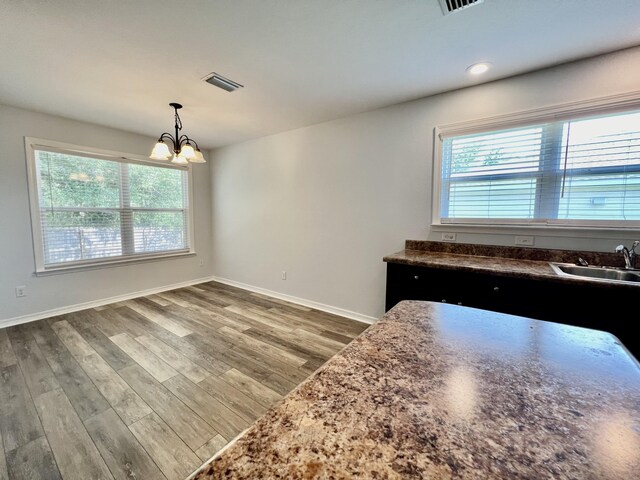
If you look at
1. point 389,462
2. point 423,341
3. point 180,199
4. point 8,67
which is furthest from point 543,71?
point 180,199

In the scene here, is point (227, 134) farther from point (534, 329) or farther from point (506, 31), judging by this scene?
point (534, 329)

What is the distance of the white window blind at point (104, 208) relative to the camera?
3.29 m

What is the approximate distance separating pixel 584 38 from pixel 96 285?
18.4ft

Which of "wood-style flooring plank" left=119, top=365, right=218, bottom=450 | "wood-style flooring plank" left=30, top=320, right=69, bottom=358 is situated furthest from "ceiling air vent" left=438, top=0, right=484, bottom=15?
"wood-style flooring plank" left=30, top=320, right=69, bottom=358

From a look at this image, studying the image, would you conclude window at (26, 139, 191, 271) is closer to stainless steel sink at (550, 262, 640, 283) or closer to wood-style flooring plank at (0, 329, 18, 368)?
wood-style flooring plank at (0, 329, 18, 368)

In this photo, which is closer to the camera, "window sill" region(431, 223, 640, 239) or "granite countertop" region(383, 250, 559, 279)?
"granite countertop" region(383, 250, 559, 279)

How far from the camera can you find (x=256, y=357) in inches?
98.1

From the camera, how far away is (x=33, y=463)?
1.46 meters

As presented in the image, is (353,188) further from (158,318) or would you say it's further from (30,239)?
(30,239)

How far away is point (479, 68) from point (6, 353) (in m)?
4.86

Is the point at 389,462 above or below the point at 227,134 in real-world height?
below

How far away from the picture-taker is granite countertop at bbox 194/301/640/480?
44 centimetres

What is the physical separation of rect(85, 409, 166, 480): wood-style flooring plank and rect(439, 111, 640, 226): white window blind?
113 inches

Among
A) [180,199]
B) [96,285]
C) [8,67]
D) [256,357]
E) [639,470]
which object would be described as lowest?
[256,357]
